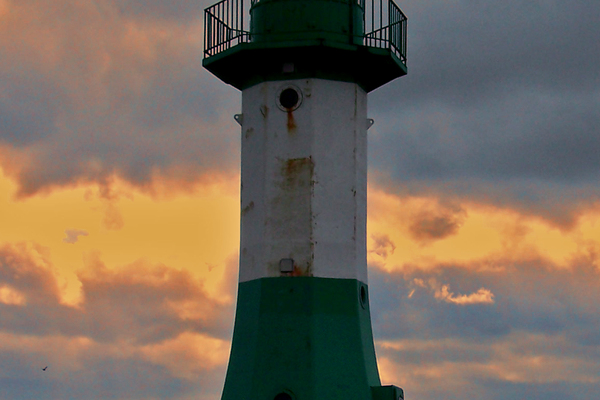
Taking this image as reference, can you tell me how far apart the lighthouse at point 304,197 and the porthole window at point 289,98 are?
21 millimetres

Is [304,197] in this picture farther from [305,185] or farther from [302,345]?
[302,345]

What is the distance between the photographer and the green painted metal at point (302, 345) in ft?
89.4

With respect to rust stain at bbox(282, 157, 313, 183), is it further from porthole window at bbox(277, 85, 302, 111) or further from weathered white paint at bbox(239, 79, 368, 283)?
porthole window at bbox(277, 85, 302, 111)

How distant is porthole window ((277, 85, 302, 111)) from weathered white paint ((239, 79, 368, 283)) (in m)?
0.06

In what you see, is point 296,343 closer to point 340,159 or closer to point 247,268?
point 247,268

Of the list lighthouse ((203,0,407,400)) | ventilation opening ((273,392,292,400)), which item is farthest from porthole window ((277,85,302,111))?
ventilation opening ((273,392,292,400))

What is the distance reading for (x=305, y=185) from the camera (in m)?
28.0

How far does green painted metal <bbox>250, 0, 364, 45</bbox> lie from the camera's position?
28.5m

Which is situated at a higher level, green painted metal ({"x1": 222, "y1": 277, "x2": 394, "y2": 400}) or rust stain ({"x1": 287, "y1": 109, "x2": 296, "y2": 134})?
rust stain ({"x1": 287, "y1": 109, "x2": 296, "y2": 134})

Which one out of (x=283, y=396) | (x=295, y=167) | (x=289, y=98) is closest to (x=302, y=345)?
(x=283, y=396)

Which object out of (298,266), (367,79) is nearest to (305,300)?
(298,266)

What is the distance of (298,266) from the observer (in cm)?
2778

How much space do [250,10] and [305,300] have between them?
255 inches

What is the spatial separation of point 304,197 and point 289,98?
213 cm
